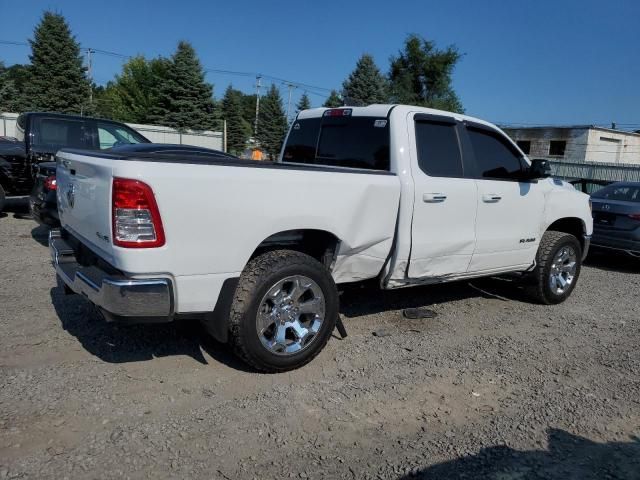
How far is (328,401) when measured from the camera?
11.2ft

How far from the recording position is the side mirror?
5.16 m

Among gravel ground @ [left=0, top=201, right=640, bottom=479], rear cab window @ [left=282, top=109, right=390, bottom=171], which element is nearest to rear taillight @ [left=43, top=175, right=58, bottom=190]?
gravel ground @ [left=0, top=201, right=640, bottom=479]

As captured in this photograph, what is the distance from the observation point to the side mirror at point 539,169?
516 cm

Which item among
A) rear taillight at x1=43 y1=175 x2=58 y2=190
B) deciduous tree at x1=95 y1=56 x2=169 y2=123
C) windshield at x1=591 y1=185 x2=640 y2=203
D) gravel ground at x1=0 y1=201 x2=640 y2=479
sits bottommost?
gravel ground at x1=0 y1=201 x2=640 y2=479

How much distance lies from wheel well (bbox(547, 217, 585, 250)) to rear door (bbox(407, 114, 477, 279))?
1909 mm

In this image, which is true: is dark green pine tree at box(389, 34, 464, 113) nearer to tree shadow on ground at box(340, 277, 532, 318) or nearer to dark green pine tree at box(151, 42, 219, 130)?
dark green pine tree at box(151, 42, 219, 130)

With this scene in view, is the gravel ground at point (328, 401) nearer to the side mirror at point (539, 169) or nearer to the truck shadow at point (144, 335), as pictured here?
the truck shadow at point (144, 335)

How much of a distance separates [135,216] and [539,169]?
3975 mm

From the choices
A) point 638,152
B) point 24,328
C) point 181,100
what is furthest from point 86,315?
point 638,152

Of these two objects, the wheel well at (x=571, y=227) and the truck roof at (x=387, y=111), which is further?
the wheel well at (x=571, y=227)

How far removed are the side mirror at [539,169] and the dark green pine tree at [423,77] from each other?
39929 millimetres

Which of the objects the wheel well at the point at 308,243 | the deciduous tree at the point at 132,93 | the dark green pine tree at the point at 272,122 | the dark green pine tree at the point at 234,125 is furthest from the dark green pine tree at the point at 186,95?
the wheel well at the point at 308,243

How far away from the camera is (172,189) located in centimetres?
295

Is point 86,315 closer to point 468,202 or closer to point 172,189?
point 172,189
